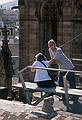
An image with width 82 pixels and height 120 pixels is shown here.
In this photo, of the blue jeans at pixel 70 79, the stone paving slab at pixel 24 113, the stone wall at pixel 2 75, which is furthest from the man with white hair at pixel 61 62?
the stone wall at pixel 2 75

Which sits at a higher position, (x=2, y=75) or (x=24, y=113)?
(x=24, y=113)

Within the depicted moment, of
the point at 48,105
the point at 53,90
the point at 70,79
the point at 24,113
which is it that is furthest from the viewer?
the point at 70,79

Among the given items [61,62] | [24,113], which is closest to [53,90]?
[61,62]

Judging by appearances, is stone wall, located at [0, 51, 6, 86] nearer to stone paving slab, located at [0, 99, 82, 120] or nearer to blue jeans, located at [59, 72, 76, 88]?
blue jeans, located at [59, 72, 76, 88]

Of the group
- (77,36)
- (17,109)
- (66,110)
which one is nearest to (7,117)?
(17,109)

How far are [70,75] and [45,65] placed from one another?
65cm

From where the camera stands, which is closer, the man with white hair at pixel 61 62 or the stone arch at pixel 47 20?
the man with white hair at pixel 61 62

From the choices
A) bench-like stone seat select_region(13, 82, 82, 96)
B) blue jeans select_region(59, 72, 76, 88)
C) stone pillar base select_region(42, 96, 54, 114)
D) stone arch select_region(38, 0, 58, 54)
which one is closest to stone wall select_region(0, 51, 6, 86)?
stone arch select_region(38, 0, 58, 54)

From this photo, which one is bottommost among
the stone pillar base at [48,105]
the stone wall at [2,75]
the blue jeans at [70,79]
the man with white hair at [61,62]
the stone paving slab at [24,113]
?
the stone wall at [2,75]

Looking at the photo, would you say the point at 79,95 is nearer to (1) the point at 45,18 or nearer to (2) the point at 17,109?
(2) the point at 17,109

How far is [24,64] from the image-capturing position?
22.2m

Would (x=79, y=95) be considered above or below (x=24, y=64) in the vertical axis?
above

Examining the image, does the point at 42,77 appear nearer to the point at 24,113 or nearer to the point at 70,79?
the point at 70,79

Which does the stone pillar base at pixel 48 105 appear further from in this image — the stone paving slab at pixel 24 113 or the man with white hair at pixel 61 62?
the man with white hair at pixel 61 62
